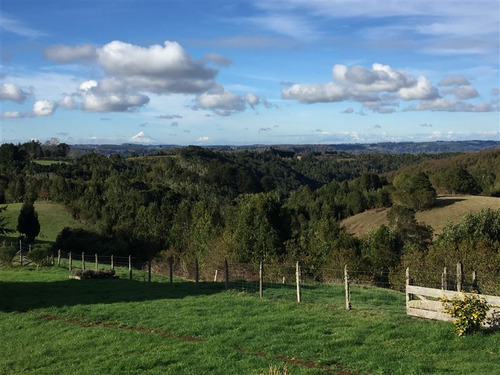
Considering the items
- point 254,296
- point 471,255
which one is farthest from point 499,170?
point 254,296

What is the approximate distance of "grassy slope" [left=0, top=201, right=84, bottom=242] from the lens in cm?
8956

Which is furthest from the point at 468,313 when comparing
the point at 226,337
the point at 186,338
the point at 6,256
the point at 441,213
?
the point at 441,213

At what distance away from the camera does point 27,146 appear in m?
194

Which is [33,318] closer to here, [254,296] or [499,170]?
[254,296]

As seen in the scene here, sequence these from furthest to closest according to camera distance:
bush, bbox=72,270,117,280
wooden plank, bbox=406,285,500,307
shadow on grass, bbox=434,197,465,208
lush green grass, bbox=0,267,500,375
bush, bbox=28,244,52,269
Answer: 1. shadow on grass, bbox=434,197,465,208
2. bush, bbox=28,244,52,269
3. bush, bbox=72,270,117,280
4. wooden plank, bbox=406,285,500,307
5. lush green grass, bbox=0,267,500,375

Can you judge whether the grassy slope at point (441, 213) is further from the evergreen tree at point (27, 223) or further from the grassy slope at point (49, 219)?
the grassy slope at point (49, 219)

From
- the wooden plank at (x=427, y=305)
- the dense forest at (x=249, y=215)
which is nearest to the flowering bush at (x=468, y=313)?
the wooden plank at (x=427, y=305)

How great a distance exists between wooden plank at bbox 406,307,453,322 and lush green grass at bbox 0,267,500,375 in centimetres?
29

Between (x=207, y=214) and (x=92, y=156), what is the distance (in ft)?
406

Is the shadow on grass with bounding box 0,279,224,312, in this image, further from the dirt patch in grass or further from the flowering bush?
the flowering bush

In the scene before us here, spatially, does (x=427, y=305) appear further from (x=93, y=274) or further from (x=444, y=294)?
(x=93, y=274)

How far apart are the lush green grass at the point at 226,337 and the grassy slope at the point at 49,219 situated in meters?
74.1

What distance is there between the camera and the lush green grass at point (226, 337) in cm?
1112

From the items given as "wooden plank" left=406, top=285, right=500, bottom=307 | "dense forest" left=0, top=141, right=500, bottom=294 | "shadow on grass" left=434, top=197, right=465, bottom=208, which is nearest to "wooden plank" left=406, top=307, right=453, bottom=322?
"wooden plank" left=406, top=285, right=500, bottom=307
